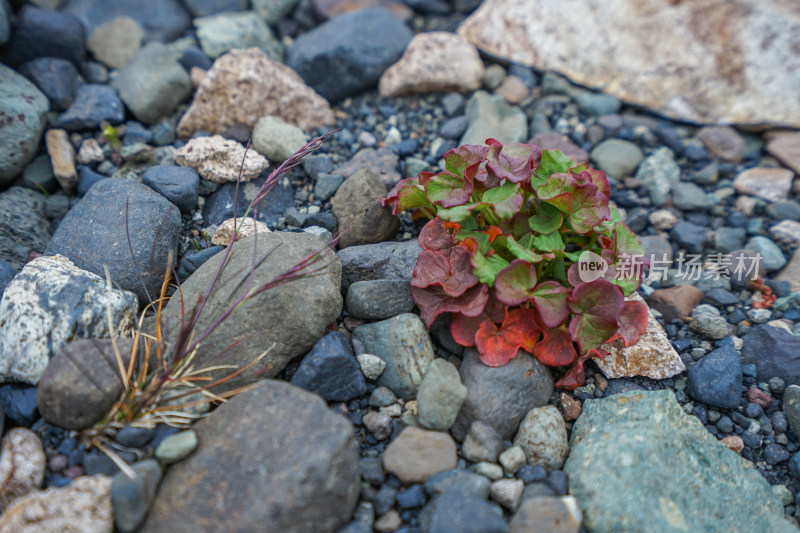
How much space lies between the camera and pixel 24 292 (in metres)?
2.51

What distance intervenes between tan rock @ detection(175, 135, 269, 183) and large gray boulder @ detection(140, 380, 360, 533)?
1.74 meters

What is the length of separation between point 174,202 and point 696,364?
10.5 feet

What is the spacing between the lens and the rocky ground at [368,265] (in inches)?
85.7

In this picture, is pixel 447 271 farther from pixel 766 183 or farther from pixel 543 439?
pixel 766 183

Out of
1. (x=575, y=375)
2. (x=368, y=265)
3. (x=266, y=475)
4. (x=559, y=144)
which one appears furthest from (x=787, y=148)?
(x=266, y=475)

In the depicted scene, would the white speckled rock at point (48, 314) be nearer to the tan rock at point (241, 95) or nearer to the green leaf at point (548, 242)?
the tan rock at point (241, 95)

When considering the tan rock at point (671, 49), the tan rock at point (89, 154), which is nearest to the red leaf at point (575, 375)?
the tan rock at point (671, 49)

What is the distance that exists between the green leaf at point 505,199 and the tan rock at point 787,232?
2363 mm

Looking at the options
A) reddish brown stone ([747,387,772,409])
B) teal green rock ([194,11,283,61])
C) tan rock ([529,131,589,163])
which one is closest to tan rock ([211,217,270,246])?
teal green rock ([194,11,283,61])

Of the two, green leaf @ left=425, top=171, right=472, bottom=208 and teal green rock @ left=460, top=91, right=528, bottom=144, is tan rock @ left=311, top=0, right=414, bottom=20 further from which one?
green leaf @ left=425, top=171, right=472, bottom=208

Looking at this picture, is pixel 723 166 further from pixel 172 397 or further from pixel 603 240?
pixel 172 397

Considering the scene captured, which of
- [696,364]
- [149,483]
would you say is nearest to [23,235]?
[149,483]

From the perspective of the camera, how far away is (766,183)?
401 cm

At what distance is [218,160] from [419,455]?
229 centimetres
